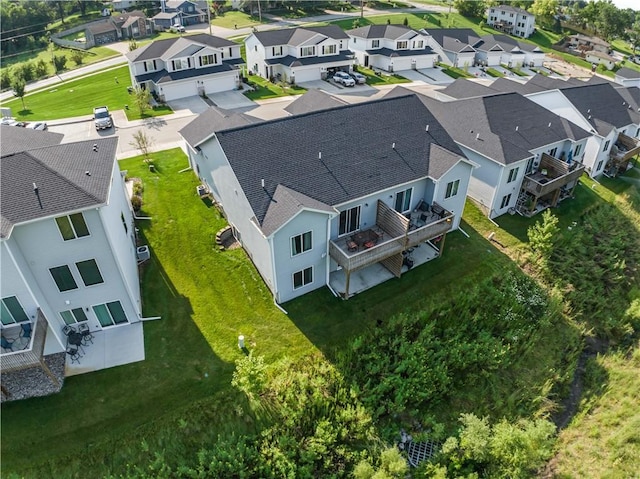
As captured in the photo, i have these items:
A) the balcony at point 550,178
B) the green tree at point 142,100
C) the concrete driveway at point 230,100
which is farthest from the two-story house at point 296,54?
the balcony at point 550,178

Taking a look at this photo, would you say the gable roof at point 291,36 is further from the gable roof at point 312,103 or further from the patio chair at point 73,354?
the patio chair at point 73,354

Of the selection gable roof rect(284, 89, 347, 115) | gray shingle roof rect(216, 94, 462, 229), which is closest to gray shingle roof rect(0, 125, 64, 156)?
gray shingle roof rect(216, 94, 462, 229)

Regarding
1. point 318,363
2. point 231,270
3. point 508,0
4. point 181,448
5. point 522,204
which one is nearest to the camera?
point 181,448

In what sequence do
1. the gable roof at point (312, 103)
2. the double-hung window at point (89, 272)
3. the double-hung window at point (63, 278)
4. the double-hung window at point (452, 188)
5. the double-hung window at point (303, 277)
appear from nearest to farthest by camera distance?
the double-hung window at point (63, 278), the double-hung window at point (89, 272), the double-hung window at point (303, 277), the double-hung window at point (452, 188), the gable roof at point (312, 103)

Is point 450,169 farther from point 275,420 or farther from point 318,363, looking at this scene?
point 275,420

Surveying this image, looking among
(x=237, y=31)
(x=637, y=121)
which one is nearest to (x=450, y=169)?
(x=637, y=121)

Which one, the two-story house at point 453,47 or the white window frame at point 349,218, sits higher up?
the white window frame at point 349,218
